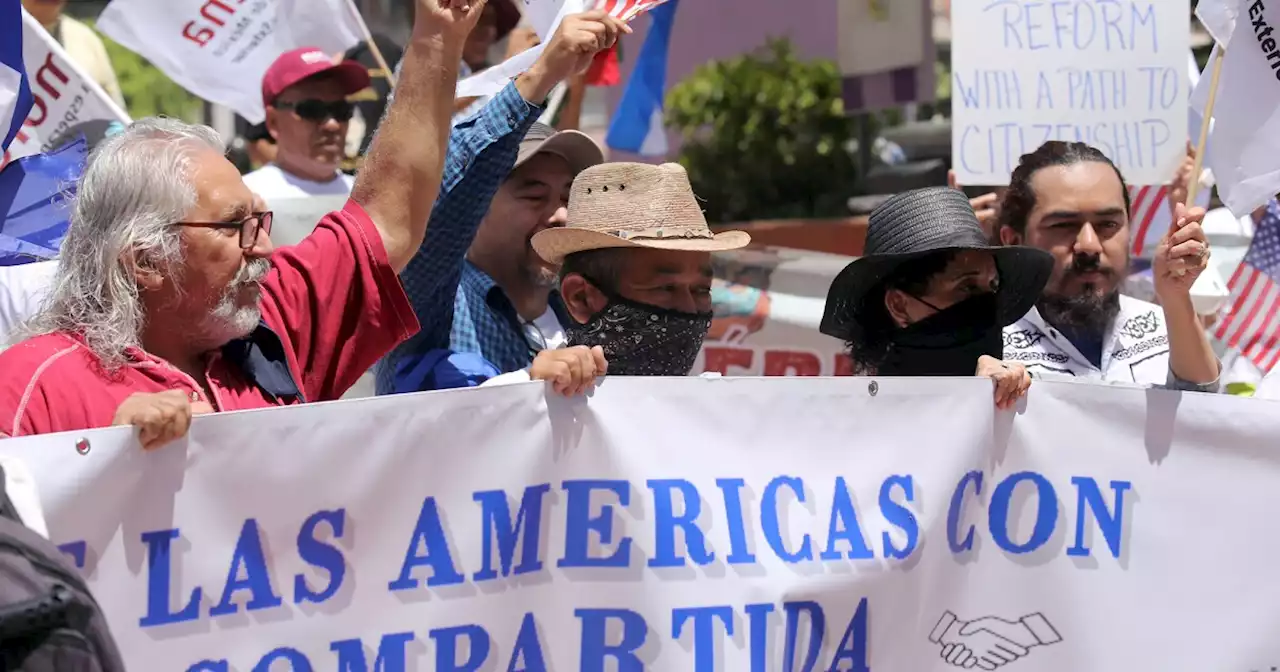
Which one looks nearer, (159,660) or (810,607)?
(159,660)

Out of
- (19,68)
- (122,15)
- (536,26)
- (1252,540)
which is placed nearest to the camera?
(1252,540)

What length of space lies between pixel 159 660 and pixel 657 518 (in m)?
0.83

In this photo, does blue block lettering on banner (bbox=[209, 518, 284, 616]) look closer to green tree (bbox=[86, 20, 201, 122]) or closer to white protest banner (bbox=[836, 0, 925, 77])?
white protest banner (bbox=[836, 0, 925, 77])

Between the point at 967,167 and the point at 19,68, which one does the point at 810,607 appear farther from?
the point at 967,167

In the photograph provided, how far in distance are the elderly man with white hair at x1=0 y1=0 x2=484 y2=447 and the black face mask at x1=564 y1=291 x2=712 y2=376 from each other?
0.39 metres

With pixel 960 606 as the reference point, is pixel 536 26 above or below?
above

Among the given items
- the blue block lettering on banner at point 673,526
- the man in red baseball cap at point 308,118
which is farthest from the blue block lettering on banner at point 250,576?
the man in red baseball cap at point 308,118

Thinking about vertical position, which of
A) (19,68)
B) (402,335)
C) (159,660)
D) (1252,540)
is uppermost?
(19,68)

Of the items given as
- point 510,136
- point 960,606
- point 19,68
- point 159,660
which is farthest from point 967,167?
point 159,660

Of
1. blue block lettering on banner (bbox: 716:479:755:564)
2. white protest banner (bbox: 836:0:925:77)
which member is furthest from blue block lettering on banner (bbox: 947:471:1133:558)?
white protest banner (bbox: 836:0:925:77)

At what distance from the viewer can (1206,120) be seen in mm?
3662

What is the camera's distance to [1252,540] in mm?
3162

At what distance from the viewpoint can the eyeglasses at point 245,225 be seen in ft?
9.21

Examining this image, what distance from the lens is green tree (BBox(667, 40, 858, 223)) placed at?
10102mm
